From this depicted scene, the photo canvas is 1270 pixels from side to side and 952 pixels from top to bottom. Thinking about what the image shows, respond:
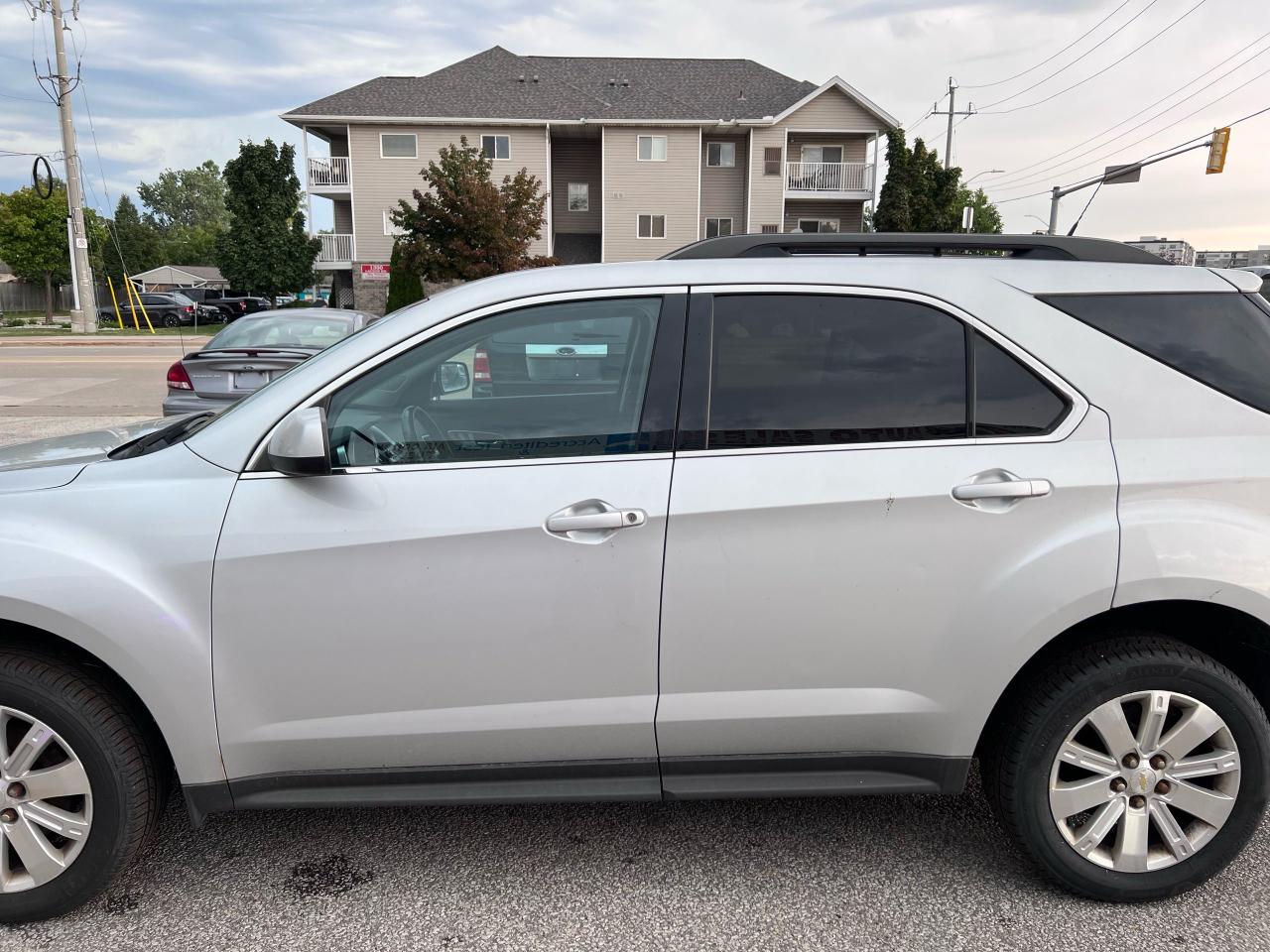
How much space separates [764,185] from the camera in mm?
36938

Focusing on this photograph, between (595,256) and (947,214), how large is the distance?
1499cm

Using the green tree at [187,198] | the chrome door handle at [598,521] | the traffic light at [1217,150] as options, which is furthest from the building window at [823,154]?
the green tree at [187,198]

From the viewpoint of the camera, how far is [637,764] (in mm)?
2564

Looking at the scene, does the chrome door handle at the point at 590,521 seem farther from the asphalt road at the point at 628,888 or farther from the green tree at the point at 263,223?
the green tree at the point at 263,223

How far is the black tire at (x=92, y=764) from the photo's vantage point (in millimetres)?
2418

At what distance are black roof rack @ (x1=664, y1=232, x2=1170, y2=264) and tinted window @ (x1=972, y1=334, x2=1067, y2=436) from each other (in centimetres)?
49

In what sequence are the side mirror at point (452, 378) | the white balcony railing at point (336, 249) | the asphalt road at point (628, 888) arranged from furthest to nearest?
1. the white balcony railing at point (336, 249)
2. the side mirror at point (452, 378)
3. the asphalt road at point (628, 888)

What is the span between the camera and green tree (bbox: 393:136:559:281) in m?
24.7

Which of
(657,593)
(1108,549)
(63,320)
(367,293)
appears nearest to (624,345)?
(657,593)

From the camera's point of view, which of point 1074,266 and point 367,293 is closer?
point 1074,266

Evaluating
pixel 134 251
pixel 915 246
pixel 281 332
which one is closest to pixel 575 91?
pixel 281 332

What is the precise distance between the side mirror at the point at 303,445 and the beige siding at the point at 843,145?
38555mm

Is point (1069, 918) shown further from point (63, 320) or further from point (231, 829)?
point (63, 320)

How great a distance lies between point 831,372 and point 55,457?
243 centimetres
